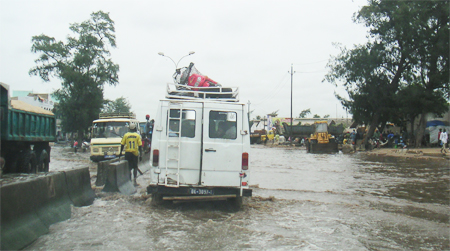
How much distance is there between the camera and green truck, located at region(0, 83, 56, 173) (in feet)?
31.0

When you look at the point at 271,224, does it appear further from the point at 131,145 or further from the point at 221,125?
the point at 131,145

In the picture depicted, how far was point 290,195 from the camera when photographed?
1129 cm

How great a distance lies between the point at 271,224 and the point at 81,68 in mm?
46643

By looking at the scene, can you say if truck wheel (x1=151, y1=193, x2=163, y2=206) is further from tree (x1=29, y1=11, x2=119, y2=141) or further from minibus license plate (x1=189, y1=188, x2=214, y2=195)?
tree (x1=29, y1=11, x2=119, y2=141)

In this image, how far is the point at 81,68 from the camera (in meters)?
49.8

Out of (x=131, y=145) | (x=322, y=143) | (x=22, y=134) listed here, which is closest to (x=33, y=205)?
(x=22, y=134)

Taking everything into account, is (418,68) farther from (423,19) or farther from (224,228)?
(224,228)

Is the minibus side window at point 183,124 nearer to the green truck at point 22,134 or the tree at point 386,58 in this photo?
the green truck at point 22,134

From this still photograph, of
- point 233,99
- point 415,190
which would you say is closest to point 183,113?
point 233,99

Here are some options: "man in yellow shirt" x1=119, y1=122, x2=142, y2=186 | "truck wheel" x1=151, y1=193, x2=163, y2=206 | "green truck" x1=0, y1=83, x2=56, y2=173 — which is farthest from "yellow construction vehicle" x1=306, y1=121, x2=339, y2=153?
"truck wheel" x1=151, y1=193, x2=163, y2=206

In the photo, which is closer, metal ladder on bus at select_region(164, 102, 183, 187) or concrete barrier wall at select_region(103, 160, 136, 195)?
metal ladder on bus at select_region(164, 102, 183, 187)

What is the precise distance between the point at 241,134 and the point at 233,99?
0.83 meters

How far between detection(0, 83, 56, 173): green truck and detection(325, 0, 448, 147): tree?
3083cm

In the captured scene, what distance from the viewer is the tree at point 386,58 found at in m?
35.5
